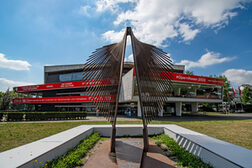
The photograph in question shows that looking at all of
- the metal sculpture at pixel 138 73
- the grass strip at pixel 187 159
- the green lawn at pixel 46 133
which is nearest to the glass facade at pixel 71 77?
the green lawn at pixel 46 133

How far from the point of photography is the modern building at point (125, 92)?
1908 centimetres

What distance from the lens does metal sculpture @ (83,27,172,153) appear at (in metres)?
5.09

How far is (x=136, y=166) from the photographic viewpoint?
3.61 meters

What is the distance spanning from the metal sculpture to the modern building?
227mm

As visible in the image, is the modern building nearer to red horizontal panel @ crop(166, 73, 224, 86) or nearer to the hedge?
red horizontal panel @ crop(166, 73, 224, 86)

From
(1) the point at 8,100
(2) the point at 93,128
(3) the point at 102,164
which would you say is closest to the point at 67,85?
(1) the point at 8,100

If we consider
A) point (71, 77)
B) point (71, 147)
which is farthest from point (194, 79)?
point (71, 77)

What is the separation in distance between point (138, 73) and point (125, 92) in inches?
600

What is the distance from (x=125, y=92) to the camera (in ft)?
66.1

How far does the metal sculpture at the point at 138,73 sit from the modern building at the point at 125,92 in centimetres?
23

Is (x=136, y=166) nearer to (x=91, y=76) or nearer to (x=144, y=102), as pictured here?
(x=144, y=102)

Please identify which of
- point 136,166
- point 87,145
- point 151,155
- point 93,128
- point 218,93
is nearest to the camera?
point 136,166

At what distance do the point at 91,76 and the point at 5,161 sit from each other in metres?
3.31

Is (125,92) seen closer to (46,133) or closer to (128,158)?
(46,133)
